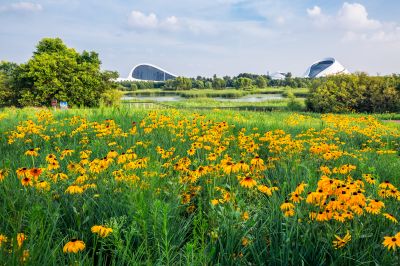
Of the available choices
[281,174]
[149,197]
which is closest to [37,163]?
[149,197]

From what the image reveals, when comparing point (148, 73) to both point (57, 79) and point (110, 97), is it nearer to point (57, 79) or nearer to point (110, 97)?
point (110, 97)

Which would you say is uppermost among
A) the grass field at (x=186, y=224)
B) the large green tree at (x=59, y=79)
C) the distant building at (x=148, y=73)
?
the distant building at (x=148, y=73)

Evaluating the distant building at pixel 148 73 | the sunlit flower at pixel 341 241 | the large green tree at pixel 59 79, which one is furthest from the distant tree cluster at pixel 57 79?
the distant building at pixel 148 73

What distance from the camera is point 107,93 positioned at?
88.3 feet

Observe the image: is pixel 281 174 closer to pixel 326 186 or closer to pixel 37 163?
pixel 326 186

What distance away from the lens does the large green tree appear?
80.0 feet

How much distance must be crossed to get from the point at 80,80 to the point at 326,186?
2585 cm

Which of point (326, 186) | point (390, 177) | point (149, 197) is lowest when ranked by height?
point (390, 177)

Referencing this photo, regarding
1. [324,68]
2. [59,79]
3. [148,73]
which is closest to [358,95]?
[59,79]

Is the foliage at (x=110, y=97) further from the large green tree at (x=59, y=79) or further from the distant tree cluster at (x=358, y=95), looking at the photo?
the distant tree cluster at (x=358, y=95)

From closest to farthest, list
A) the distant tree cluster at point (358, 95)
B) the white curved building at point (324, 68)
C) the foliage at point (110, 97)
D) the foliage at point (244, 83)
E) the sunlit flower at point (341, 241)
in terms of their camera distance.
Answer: the sunlit flower at point (341, 241) < the distant tree cluster at point (358, 95) < the foliage at point (110, 97) < the white curved building at point (324, 68) < the foliage at point (244, 83)

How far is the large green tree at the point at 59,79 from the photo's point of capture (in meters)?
24.4

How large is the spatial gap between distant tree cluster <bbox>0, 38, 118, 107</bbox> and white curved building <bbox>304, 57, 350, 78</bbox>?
6855cm

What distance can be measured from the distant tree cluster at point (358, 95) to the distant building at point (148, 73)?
292 feet
